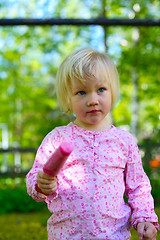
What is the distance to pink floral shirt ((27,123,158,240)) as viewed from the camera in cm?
127

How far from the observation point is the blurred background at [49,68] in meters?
3.56

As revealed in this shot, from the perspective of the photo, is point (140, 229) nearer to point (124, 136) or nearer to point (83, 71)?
point (124, 136)

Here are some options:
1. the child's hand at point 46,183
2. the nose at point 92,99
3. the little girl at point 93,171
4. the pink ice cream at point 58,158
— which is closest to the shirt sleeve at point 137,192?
the little girl at point 93,171

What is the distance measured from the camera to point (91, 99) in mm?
1362

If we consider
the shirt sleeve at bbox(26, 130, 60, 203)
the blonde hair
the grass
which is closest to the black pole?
the blonde hair

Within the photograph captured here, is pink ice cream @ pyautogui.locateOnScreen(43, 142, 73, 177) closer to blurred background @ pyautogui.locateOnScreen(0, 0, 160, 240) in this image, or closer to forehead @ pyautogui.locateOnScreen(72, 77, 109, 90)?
forehead @ pyautogui.locateOnScreen(72, 77, 109, 90)

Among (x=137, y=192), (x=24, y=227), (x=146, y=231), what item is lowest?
(x=24, y=227)

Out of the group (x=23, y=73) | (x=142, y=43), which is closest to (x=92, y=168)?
(x=142, y=43)

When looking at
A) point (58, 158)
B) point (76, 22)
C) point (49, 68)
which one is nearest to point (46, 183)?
point (58, 158)

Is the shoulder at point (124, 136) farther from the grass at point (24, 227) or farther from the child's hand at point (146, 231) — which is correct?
the grass at point (24, 227)

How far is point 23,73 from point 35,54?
198cm

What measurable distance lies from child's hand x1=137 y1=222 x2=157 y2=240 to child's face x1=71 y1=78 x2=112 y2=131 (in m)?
0.47

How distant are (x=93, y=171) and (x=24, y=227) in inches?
67.5

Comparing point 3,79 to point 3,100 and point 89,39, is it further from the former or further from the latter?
point 89,39
